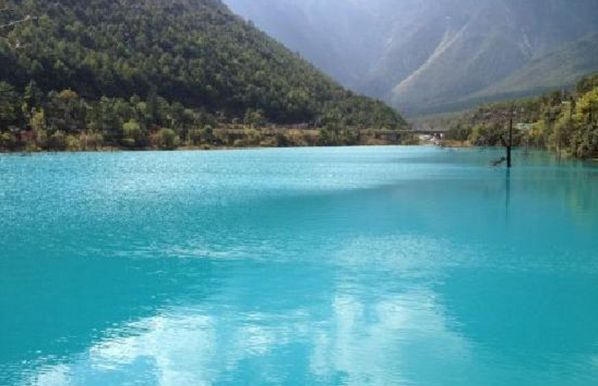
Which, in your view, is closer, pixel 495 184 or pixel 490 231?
pixel 490 231

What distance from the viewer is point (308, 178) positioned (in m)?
94.1

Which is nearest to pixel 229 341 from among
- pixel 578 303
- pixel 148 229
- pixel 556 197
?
pixel 578 303

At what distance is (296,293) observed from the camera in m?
30.2

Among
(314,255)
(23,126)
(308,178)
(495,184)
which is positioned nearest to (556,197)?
(495,184)

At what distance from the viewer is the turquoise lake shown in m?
21.5

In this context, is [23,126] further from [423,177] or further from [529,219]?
[529,219]

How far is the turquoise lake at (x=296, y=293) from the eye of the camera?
70.5 ft

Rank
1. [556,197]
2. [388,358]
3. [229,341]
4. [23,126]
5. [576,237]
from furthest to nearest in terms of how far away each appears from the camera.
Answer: [23,126] → [556,197] → [576,237] → [229,341] → [388,358]

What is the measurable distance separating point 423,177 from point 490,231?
49.4m

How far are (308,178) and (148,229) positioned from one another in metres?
48.4

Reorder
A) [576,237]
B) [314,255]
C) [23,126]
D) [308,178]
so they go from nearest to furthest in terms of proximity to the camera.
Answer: [314,255] < [576,237] < [308,178] < [23,126]

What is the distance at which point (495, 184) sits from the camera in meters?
86.8

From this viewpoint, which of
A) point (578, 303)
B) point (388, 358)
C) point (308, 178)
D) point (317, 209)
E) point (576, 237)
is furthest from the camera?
point (308, 178)

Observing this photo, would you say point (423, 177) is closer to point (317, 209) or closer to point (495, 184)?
point (495, 184)
